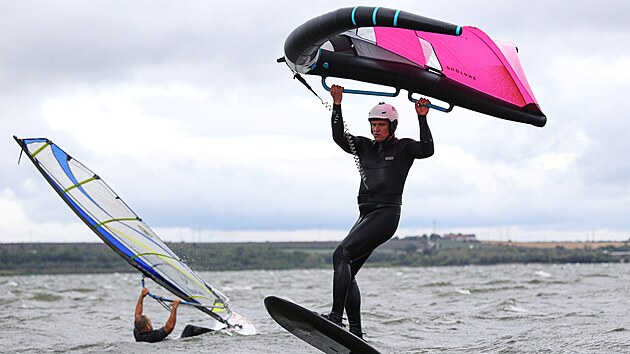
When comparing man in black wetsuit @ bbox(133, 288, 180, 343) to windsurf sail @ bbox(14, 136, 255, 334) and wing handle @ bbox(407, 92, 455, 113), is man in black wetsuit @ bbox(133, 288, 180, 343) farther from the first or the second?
wing handle @ bbox(407, 92, 455, 113)

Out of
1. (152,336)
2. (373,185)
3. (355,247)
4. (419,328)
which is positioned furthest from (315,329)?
(419,328)

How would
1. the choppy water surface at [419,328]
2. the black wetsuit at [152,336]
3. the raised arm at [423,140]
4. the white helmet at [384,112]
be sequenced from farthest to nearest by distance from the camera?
1. the black wetsuit at [152,336]
2. the choppy water surface at [419,328]
3. the white helmet at [384,112]
4. the raised arm at [423,140]

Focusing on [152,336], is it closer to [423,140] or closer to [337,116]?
[337,116]

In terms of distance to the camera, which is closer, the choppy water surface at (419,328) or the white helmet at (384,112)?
the white helmet at (384,112)

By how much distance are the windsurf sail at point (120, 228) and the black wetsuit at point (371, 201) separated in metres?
7.78

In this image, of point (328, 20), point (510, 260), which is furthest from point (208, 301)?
point (510, 260)

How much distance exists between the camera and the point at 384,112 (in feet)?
30.2

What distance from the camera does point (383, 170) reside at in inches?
359

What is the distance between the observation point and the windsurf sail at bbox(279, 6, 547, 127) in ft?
30.5

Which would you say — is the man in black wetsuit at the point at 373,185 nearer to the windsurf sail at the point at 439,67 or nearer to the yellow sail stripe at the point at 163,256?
the windsurf sail at the point at 439,67

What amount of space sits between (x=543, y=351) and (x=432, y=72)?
4.65 m

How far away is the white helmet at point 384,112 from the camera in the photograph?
921 cm

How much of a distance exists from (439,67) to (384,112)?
2.39 feet

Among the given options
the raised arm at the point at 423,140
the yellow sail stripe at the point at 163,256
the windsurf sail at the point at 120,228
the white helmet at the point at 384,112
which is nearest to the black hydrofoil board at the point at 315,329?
the raised arm at the point at 423,140
